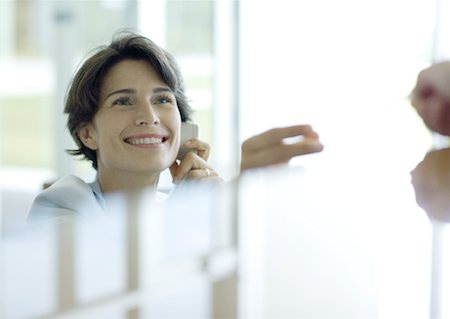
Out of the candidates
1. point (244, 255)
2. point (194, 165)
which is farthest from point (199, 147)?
point (244, 255)

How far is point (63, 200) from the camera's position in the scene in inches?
8.7

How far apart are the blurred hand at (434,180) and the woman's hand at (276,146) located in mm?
95

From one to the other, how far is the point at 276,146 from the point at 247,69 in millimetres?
40

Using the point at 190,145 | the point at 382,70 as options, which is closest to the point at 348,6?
the point at 382,70

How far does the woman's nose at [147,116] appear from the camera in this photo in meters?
0.23

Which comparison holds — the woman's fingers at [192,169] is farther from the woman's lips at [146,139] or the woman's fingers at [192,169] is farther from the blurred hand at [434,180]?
the blurred hand at [434,180]

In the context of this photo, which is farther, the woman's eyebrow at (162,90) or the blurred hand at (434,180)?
the blurred hand at (434,180)

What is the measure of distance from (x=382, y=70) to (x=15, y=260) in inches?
8.4

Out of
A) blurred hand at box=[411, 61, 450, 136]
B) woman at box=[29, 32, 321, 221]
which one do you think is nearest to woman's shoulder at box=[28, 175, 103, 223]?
woman at box=[29, 32, 321, 221]

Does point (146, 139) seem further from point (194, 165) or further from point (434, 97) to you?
point (434, 97)

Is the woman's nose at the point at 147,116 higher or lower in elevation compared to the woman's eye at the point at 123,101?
lower

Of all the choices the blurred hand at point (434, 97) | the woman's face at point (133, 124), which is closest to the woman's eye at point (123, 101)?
the woman's face at point (133, 124)

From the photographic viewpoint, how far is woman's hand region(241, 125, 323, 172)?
28 cm

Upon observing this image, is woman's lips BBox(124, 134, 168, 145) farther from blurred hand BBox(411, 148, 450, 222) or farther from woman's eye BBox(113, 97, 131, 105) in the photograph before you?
blurred hand BBox(411, 148, 450, 222)
